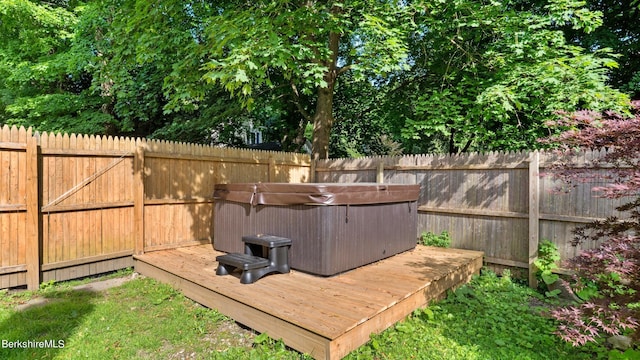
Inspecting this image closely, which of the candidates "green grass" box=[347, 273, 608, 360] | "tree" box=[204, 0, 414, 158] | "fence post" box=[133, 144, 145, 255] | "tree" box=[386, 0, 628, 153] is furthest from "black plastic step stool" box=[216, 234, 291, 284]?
"tree" box=[386, 0, 628, 153]

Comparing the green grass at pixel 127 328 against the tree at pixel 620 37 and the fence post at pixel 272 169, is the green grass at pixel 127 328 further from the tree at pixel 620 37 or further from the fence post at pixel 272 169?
the tree at pixel 620 37

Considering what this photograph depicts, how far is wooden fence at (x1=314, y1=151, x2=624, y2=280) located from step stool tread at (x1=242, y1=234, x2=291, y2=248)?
2.80m

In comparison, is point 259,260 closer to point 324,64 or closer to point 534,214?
point 534,214

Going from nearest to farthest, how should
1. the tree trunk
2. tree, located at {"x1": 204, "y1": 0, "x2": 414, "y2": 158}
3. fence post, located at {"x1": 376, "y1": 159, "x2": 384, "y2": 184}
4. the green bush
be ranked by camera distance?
tree, located at {"x1": 204, "y1": 0, "x2": 414, "y2": 158} < the green bush < fence post, located at {"x1": 376, "y1": 159, "x2": 384, "y2": 184} < the tree trunk

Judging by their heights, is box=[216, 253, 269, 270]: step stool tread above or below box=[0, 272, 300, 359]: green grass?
above

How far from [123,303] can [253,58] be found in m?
3.42

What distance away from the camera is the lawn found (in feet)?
8.68

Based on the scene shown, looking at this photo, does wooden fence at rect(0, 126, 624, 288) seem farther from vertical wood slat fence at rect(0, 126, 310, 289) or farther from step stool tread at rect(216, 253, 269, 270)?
step stool tread at rect(216, 253, 269, 270)

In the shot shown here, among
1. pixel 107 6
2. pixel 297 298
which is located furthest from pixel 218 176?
pixel 107 6

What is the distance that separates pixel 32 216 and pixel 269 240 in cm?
283

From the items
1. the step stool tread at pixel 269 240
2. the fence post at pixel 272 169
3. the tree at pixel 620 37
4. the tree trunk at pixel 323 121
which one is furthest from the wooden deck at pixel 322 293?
the tree at pixel 620 37

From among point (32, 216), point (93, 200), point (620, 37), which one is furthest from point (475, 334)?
point (620, 37)

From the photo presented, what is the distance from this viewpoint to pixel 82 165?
430 centimetres

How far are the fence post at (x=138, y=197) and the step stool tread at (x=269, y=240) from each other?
1.86 metres
